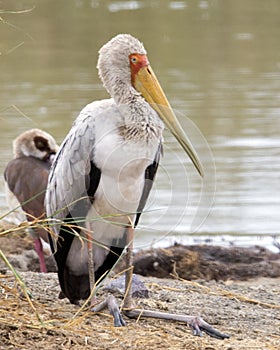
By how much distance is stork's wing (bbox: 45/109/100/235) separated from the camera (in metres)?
5.45

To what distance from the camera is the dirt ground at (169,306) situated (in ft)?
14.9

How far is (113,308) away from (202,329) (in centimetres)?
48

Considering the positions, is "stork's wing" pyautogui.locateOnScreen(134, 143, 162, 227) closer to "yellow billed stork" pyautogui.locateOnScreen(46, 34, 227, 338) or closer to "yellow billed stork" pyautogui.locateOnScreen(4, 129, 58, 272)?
"yellow billed stork" pyautogui.locateOnScreen(46, 34, 227, 338)

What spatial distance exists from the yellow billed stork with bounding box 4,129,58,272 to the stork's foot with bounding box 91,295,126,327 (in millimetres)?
2817

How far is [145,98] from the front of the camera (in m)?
5.69

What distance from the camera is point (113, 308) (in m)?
5.23

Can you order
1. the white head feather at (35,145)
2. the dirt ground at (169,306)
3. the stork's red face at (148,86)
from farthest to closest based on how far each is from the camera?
the white head feather at (35,145) → the stork's red face at (148,86) → the dirt ground at (169,306)

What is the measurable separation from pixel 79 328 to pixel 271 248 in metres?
4.02

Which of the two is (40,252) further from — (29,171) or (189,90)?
(189,90)

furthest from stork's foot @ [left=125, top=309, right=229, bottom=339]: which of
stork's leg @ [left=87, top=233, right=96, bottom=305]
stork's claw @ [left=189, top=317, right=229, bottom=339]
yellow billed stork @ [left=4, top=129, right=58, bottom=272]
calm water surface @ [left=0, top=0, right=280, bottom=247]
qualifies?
yellow billed stork @ [left=4, top=129, right=58, bottom=272]

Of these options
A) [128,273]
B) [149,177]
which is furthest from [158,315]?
[149,177]

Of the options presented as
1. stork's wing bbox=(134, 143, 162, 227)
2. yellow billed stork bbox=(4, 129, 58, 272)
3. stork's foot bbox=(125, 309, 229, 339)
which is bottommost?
yellow billed stork bbox=(4, 129, 58, 272)

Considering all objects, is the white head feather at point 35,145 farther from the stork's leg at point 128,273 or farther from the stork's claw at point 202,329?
the stork's claw at point 202,329

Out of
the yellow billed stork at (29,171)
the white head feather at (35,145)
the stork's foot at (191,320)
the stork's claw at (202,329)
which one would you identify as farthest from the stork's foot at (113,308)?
the white head feather at (35,145)
